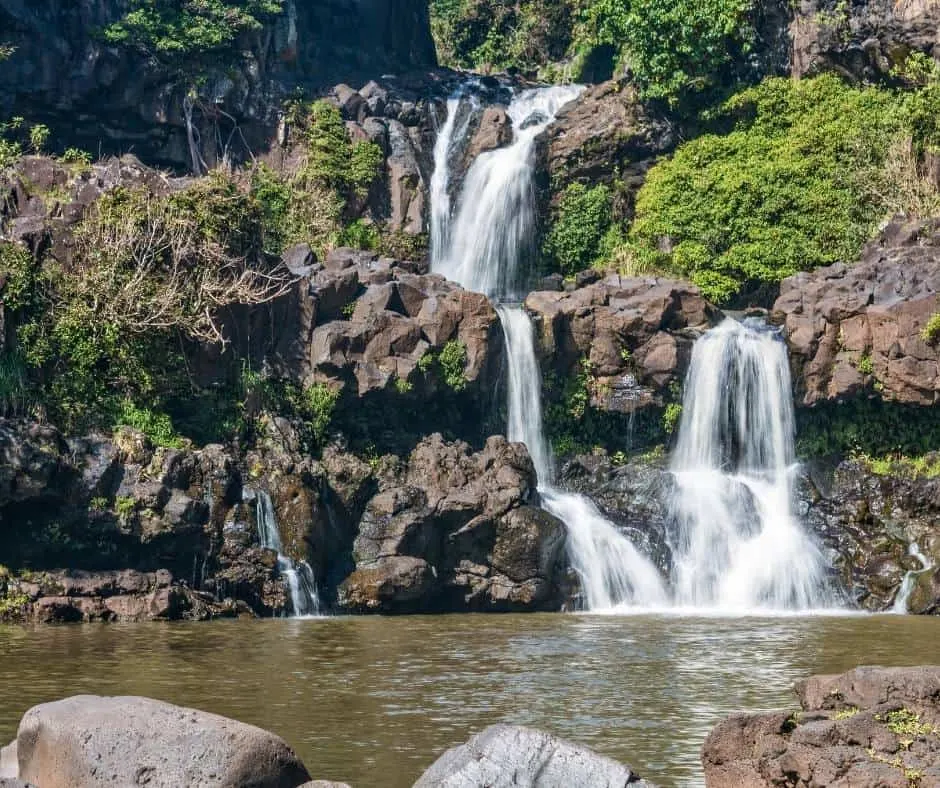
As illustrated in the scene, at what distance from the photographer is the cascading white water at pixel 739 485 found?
2942 centimetres

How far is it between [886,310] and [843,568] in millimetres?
6347

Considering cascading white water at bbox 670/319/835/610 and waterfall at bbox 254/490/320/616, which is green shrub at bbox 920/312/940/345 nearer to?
cascading white water at bbox 670/319/835/610

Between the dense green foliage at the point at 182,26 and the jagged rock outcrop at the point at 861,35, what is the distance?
1682cm

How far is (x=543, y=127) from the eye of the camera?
44.7 meters

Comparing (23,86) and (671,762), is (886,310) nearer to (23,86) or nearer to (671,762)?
(671,762)

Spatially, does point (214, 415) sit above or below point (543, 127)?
below

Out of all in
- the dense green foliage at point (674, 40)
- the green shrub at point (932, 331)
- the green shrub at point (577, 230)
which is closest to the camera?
the green shrub at point (932, 331)

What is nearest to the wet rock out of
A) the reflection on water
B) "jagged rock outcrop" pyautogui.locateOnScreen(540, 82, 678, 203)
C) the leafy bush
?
"jagged rock outcrop" pyautogui.locateOnScreen(540, 82, 678, 203)

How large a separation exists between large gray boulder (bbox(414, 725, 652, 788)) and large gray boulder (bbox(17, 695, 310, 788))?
1383 mm

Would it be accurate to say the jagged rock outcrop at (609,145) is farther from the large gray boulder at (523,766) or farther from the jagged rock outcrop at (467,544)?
the large gray boulder at (523,766)

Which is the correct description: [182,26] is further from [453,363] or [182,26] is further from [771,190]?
[771,190]

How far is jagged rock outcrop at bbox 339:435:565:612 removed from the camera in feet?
92.0

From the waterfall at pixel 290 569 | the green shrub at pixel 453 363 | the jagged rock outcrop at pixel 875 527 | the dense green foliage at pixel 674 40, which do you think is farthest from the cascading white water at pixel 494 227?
the waterfall at pixel 290 569

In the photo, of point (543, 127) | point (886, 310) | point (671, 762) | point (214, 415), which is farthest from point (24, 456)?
point (543, 127)
